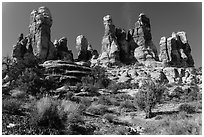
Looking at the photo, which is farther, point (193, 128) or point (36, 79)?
point (36, 79)

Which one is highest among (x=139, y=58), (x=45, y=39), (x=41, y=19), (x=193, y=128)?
(x=41, y=19)

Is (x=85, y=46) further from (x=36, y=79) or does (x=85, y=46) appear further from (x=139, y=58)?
(x=36, y=79)

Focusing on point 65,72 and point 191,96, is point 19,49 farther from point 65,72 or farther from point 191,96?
point 191,96

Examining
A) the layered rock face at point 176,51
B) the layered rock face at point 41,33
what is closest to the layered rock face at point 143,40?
the layered rock face at point 176,51

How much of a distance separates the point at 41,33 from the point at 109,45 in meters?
26.5

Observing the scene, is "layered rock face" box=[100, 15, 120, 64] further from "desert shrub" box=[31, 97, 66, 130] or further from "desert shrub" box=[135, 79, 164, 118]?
"desert shrub" box=[31, 97, 66, 130]

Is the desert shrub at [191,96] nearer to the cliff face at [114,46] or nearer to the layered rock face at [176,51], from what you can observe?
the cliff face at [114,46]

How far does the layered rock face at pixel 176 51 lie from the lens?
7712 cm

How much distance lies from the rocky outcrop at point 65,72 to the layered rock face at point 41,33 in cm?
2188

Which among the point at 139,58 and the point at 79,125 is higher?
the point at 139,58

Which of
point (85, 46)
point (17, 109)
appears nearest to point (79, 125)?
point (17, 109)

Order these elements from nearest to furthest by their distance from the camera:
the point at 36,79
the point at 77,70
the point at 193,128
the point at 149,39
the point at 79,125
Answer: the point at 193,128 → the point at 79,125 → the point at 36,79 → the point at 77,70 → the point at 149,39

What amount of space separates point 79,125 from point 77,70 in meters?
29.3

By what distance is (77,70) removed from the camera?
3853cm
